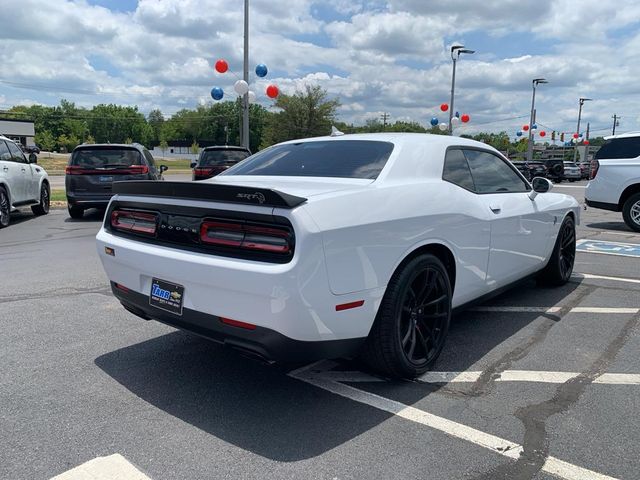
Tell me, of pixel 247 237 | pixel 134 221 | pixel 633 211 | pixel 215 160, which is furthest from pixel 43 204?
pixel 633 211

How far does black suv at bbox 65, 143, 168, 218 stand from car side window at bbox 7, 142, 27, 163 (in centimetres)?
118

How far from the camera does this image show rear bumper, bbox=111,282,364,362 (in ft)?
8.86

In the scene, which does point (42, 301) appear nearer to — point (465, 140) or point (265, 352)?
point (265, 352)

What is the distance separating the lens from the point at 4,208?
10.4 m

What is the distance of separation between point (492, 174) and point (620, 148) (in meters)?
8.23

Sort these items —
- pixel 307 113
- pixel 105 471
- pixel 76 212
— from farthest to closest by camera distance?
1. pixel 307 113
2. pixel 76 212
3. pixel 105 471

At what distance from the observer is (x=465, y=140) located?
440 centimetres

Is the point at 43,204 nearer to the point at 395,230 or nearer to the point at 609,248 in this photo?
the point at 395,230

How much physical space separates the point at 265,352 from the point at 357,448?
662 millimetres

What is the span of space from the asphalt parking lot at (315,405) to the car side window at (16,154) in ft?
24.9

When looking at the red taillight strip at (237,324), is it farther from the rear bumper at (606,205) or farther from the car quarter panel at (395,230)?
the rear bumper at (606,205)

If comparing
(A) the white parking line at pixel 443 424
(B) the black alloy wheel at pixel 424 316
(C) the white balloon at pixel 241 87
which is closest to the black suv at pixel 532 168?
(C) the white balloon at pixel 241 87

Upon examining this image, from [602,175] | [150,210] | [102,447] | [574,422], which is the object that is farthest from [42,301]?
[602,175]

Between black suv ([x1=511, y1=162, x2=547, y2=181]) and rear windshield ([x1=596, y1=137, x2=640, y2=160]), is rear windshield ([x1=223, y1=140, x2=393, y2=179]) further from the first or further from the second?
black suv ([x1=511, y1=162, x2=547, y2=181])
